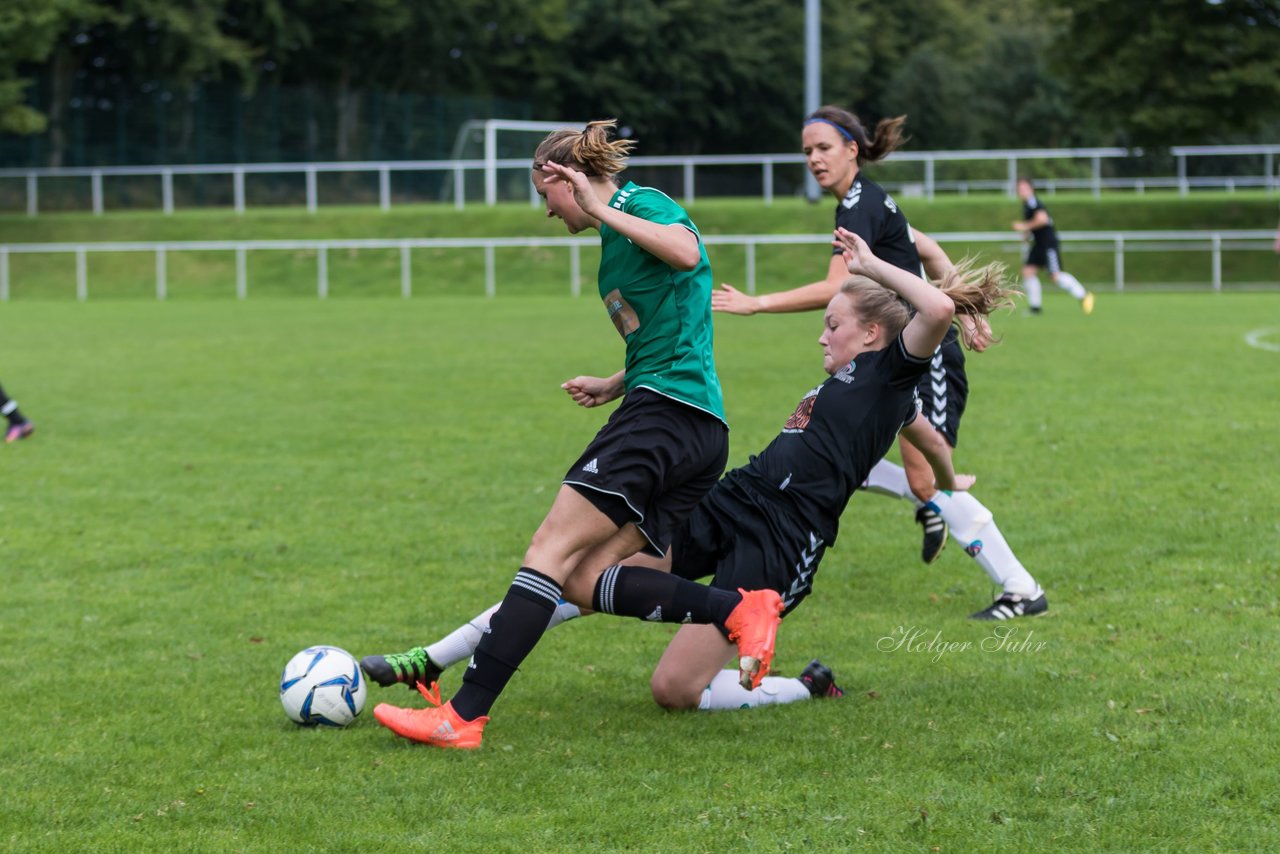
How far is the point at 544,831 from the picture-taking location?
12.4ft

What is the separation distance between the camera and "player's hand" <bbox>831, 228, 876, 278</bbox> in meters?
4.61

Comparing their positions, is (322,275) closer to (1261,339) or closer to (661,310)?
(1261,339)

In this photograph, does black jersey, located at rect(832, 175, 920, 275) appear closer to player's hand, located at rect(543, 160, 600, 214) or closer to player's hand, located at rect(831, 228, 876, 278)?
player's hand, located at rect(831, 228, 876, 278)

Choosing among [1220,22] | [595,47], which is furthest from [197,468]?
[595,47]

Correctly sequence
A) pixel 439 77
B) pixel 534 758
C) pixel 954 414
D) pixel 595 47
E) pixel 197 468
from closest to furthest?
pixel 534 758 → pixel 954 414 → pixel 197 468 → pixel 439 77 → pixel 595 47

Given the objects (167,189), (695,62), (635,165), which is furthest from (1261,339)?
(695,62)

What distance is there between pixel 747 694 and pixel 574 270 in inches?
1009

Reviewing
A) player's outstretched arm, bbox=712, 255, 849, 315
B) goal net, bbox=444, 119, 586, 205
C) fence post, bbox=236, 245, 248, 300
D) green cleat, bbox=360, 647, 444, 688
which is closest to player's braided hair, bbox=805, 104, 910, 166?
player's outstretched arm, bbox=712, 255, 849, 315

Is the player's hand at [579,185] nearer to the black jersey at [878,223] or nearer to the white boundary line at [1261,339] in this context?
the black jersey at [878,223]

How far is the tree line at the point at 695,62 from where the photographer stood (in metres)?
32.7

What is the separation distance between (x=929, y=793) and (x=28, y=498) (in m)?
6.68

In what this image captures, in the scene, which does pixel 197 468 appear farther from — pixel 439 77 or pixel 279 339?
pixel 439 77

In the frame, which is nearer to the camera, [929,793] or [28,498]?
[929,793]

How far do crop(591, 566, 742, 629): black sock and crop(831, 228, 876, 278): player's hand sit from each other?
3.47 feet
